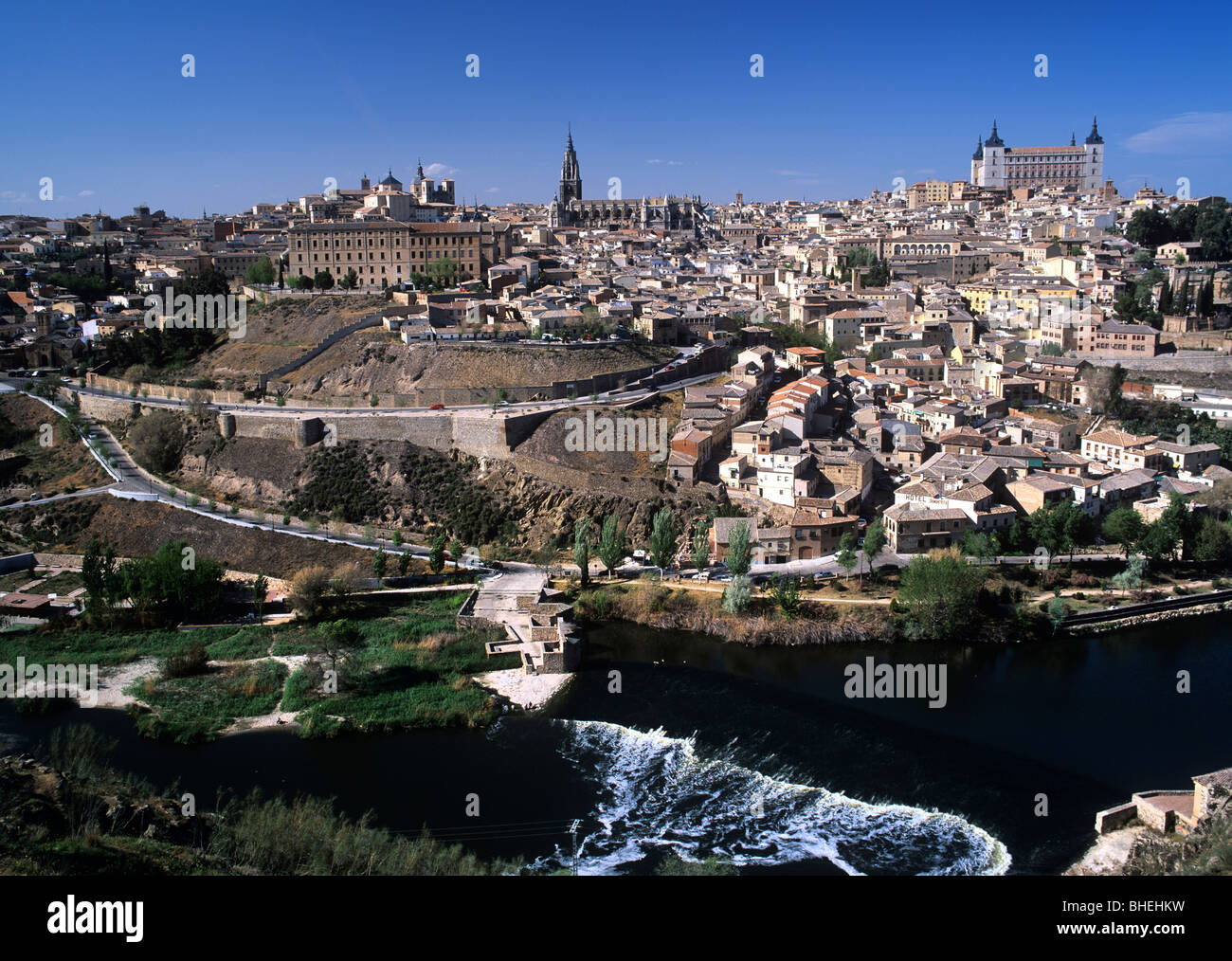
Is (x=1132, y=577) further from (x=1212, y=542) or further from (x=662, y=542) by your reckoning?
(x=662, y=542)

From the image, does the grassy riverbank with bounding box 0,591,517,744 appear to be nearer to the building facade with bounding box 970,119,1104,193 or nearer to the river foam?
the river foam

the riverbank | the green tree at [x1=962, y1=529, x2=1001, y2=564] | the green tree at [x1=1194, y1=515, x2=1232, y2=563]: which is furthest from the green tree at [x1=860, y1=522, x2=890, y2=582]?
the riverbank

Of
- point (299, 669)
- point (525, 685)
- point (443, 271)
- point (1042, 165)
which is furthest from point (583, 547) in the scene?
point (1042, 165)

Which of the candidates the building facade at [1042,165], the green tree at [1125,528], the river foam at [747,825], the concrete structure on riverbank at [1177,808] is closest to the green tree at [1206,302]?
the green tree at [1125,528]

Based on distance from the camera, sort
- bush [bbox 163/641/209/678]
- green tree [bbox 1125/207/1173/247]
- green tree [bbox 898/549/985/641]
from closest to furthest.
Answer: bush [bbox 163/641/209/678], green tree [bbox 898/549/985/641], green tree [bbox 1125/207/1173/247]

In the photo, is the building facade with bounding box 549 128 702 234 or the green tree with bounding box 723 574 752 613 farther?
the building facade with bounding box 549 128 702 234

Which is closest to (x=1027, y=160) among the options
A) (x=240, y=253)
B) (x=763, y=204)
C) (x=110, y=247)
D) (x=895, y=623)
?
(x=763, y=204)
